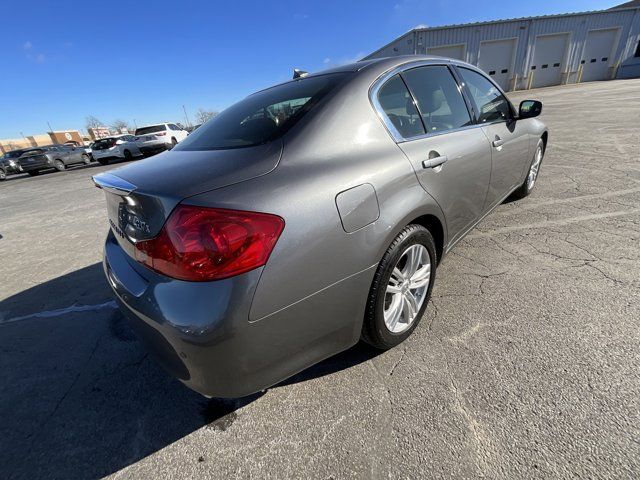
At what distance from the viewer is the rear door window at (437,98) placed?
2236 millimetres

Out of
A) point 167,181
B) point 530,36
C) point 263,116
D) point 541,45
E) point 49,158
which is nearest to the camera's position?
point 167,181

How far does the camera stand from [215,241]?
48.5 inches

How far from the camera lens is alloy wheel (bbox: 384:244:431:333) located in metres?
1.99

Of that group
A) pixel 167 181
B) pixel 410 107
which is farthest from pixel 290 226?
pixel 410 107

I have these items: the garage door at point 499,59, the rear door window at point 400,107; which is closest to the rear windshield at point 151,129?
the rear door window at point 400,107

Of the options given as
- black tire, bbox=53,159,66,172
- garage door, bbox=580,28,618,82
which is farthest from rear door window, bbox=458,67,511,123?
garage door, bbox=580,28,618,82

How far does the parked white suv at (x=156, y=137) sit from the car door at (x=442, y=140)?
15.9 metres

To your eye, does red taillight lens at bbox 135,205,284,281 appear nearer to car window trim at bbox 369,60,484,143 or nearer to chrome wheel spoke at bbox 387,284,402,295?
chrome wheel spoke at bbox 387,284,402,295

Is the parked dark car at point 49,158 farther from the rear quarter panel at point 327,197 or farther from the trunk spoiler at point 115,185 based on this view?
the rear quarter panel at point 327,197

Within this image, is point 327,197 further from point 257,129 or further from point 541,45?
point 541,45

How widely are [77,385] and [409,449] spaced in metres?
2.05

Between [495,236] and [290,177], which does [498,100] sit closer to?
[495,236]

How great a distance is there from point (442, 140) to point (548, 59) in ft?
132

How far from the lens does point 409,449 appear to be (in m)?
1.49
